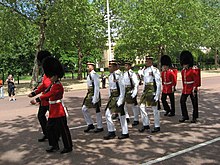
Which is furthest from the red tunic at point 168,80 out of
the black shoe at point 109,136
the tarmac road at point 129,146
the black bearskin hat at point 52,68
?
the black bearskin hat at point 52,68

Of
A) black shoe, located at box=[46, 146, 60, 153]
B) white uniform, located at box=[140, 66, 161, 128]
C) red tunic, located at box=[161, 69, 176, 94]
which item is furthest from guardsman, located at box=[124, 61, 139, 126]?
black shoe, located at box=[46, 146, 60, 153]

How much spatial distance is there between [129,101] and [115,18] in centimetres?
2909

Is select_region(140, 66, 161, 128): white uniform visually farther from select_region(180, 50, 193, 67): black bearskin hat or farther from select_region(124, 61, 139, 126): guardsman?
select_region(180, 50, 193, 67): black bearskin hat

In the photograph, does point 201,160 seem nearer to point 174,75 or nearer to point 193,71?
point 193,71

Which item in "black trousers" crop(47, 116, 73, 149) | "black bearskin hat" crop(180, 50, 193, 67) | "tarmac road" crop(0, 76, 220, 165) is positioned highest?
"black bearskin hat" crop(180, 50, 193, 67)

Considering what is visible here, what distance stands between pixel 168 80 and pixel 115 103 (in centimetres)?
384

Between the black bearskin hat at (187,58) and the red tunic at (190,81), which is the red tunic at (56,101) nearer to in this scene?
the red tunic at (190,81)

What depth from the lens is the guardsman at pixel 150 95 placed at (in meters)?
7.96

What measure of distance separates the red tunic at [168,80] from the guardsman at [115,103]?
356 cm

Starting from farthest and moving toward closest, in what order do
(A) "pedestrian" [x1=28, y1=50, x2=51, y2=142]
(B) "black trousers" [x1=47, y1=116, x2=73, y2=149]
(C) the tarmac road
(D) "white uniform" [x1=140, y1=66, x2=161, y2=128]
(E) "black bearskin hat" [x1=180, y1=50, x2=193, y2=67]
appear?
(E) "black bearskin hat" [x1=180, y1=50, x2=193, y2=67] → (D) "white uniform" [x1=140, y1=66, x2=161, y2=128] → (A) "pedestrian" [x1=28, y1=50, x2=51, y2=142] → (B) "black trousers" [x1=47, y1=116, x2=73, y2=149] → (C) the tarmac road

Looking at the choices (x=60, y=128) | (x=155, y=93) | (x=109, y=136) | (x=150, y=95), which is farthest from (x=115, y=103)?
(x=60, y=128)

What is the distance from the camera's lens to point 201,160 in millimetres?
5566

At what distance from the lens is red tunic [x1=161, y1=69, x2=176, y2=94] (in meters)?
10.6

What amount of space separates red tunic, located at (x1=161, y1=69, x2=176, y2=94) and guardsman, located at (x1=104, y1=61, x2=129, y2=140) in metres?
3.56
